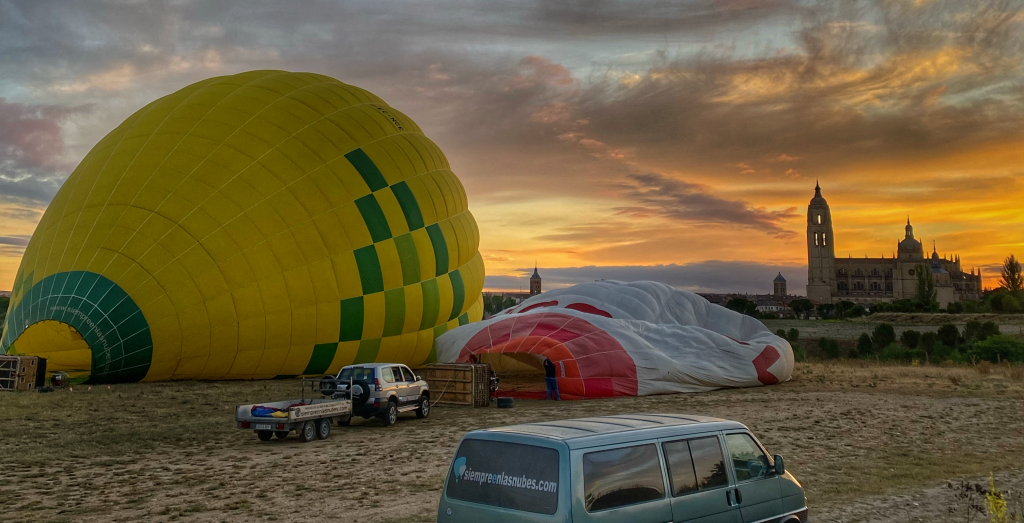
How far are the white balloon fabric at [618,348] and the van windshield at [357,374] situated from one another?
6230mm

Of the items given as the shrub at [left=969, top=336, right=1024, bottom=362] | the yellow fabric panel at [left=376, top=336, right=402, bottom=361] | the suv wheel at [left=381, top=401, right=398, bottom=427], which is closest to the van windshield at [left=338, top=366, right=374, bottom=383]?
the suv wheel at [left=381, top=401, right=398, bottom=427]

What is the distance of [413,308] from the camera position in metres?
22.7

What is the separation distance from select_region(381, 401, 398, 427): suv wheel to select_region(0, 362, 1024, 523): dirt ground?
0.29 metres

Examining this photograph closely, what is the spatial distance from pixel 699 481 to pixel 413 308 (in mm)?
17277

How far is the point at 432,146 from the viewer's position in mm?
25953

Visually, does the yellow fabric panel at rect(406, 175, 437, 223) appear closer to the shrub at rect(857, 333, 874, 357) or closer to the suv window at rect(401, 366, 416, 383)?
the suv window at rect(401, 366, 416, 383)

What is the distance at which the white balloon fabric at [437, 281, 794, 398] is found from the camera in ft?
70.5

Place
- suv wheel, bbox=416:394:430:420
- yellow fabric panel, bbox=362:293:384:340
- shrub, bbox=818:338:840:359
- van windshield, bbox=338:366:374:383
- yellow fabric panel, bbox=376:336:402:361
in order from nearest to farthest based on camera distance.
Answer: van windshield, bbox=338:366:374:383 < suv wheel, bbox=416:394:430:420 < yellow fabric panel, bbox=362:293:384:340 < yellow fabric panel, bbox=376:336:402:361 < shrub, bbox=818:338:840:359

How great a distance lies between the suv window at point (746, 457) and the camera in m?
6.35

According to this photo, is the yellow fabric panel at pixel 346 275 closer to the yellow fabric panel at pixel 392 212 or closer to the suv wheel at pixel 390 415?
the yellow fabric panel at pixel 392 212

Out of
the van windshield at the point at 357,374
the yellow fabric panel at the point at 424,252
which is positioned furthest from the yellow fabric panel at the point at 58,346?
the yellow fabric panel at the point at 424,252

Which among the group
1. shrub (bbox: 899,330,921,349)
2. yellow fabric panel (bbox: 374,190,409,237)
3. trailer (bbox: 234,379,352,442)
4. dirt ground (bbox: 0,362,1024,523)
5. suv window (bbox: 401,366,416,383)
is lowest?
dirt ground (bbox: 0,362,1024,523)

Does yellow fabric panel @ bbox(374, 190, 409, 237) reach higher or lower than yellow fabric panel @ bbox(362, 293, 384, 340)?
higher

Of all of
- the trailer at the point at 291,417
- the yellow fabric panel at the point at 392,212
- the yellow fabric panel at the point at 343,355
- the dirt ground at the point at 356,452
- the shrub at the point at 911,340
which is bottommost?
the dirt ground at the point at 356,452
